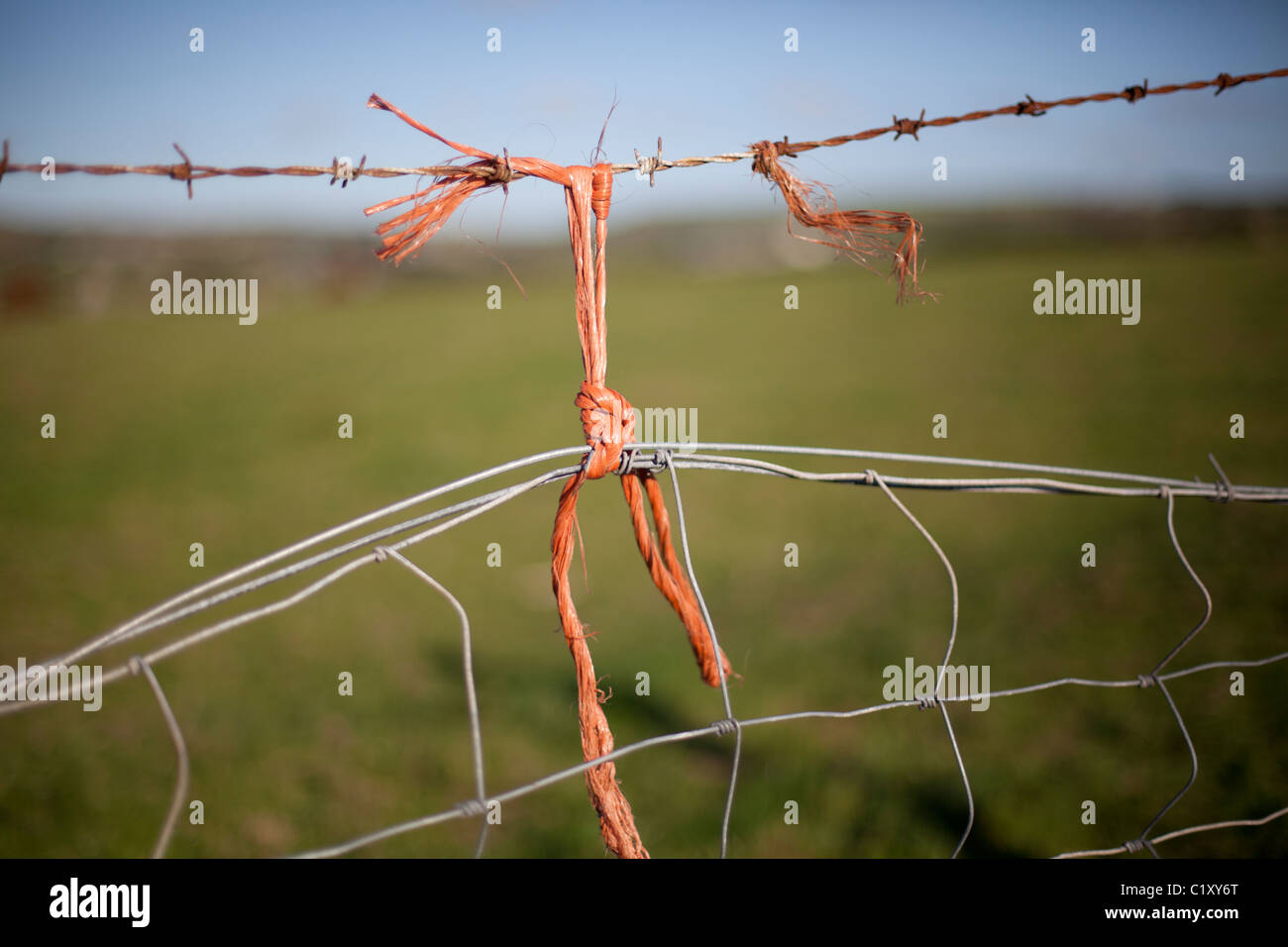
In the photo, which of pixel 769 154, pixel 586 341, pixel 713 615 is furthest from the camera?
pixel 713 615

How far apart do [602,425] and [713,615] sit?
4.06m

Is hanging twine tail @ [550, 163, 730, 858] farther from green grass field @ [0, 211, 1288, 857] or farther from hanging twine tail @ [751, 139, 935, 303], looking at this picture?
green grass field @ [0, 211, 1288, 857]

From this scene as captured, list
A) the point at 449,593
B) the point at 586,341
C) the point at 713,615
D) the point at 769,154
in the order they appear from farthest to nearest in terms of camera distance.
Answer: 1. the point at 713,615
2. the point at 769,154
3. the point at 586,341
4. the point at 449,593

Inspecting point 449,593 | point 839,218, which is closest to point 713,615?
point 839,218

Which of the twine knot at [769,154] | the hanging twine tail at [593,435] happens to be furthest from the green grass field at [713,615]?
the twine knot at [769,154]

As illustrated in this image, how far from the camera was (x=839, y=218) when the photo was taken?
136 cm

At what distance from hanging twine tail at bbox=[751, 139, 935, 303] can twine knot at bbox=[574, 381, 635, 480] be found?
1.44 ft

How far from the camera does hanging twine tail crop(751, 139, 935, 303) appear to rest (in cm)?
134

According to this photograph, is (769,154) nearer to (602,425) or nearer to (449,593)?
(602,425)

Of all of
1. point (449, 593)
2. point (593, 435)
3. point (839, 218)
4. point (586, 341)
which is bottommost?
point (449, 593)

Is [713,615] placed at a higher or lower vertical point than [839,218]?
lower

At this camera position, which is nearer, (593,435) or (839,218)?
(593,435)

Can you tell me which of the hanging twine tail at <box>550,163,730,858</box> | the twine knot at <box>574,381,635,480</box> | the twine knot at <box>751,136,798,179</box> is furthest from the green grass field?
the twine knot at <box>751,136,798,179</box>
